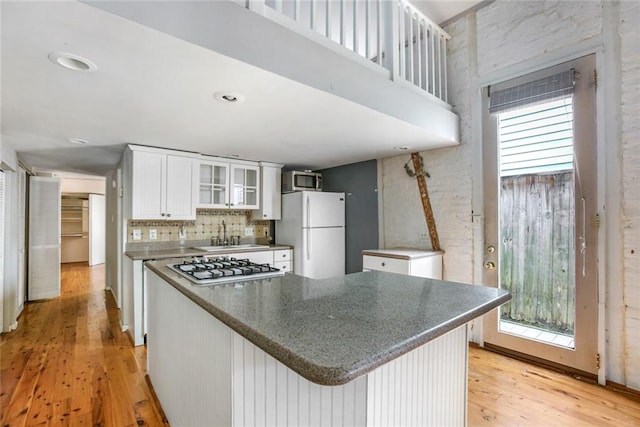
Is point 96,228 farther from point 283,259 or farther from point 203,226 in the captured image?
point 283,259

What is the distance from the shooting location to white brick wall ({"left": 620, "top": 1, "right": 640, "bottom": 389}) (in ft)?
7.18

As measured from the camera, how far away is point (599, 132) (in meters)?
2.33

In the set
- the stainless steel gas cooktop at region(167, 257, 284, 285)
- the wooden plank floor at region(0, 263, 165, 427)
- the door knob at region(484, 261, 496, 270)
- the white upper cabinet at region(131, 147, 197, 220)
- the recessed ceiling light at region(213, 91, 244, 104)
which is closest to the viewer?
the stainless steel gas cooktop at region(167, 257, 284, 285)

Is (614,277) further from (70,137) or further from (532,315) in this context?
(70,137)

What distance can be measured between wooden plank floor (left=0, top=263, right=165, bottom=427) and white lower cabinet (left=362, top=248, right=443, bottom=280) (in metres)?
2.21

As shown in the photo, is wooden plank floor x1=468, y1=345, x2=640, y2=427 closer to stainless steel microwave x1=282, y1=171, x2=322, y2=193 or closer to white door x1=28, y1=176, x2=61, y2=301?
stainless steel microwave x1=282, y1=171, x2=322, y2=193

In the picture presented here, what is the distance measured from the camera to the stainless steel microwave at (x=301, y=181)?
14.6 feet

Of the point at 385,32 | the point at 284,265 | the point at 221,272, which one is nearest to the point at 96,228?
the point at 284,265

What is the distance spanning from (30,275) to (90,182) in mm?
4093

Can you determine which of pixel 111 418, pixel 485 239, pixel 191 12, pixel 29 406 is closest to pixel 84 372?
pixel 29 406

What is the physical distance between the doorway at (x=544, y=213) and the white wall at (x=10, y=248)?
4891 millimetres

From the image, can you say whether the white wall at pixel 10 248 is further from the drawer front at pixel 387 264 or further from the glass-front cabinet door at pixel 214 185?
the drawer front at pixel 387 264

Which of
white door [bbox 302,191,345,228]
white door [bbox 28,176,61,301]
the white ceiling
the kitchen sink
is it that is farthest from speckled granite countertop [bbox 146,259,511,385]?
white door [bbox 28,176,61,301]

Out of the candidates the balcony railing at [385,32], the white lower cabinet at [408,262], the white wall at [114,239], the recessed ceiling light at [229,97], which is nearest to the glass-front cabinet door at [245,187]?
the white wall at [114,239]
